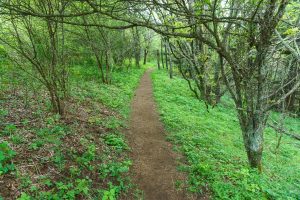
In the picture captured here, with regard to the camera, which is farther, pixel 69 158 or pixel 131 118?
pixel 131 118

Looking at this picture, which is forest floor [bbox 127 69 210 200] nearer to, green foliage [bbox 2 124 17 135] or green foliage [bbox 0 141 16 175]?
green foliage [bbox 0 141 16 175]

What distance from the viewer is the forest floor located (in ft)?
16.6

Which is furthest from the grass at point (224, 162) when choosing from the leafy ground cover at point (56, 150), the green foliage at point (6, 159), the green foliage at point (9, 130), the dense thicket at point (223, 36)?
the green foliage at point (9, 130)

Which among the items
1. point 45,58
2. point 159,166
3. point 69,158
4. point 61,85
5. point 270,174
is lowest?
point 270,174

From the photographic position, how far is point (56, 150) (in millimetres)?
4977

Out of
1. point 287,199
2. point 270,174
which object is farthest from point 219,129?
point 287,199

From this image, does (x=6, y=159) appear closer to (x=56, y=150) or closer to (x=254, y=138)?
(x=56, y=150)

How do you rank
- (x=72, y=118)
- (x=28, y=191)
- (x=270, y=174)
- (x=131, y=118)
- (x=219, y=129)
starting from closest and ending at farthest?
(x=28, y=191) → (x=270, y=174) → (x=72, y=118) → (x=131, y=118) → (x=219, y=129)

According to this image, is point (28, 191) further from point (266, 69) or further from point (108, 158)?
point (266, 69)

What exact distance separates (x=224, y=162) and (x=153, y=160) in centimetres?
216

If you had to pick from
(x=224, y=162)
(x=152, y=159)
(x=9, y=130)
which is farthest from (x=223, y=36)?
(x=9, y=130)

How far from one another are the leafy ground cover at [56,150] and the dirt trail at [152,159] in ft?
1.34

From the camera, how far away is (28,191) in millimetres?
3680

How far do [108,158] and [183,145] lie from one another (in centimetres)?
265
